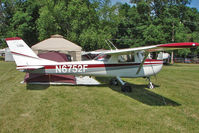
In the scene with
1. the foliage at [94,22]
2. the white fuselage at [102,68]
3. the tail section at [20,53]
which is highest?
the foliage at [94,22]

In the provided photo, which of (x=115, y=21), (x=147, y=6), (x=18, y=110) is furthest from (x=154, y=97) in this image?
(x=147, y=6)

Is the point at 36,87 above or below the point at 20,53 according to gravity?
below

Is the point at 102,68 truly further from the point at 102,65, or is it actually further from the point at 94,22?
the point at 94,22

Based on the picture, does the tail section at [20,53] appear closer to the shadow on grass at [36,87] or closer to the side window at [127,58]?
the shadow on grass at [36,87]

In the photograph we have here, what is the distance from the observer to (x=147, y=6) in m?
31.2

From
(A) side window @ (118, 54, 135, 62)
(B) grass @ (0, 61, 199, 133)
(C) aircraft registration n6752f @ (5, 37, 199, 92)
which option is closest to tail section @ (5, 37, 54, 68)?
(C) aircraft registration n6752f @ (5, 37, 199, 92)

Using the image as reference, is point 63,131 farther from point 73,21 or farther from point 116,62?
point 73,21

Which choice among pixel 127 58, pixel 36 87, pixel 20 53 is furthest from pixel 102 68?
pixel 20 53

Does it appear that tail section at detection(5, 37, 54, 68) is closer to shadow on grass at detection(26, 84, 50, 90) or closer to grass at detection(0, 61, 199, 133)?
shadow on grass at detection(26, 84, 50, 90)

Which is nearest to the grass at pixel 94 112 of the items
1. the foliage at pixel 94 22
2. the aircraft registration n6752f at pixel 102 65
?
the aircraft registration n6752f at pixel 102 65

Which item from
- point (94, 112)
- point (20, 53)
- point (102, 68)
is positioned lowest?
point (94, 112)

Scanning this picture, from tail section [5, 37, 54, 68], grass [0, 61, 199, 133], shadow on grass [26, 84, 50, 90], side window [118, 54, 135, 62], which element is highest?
tail section [5, 37, 54, 68]

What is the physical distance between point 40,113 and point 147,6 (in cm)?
3155

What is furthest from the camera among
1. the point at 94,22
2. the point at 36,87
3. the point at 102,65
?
the point at 94,22
